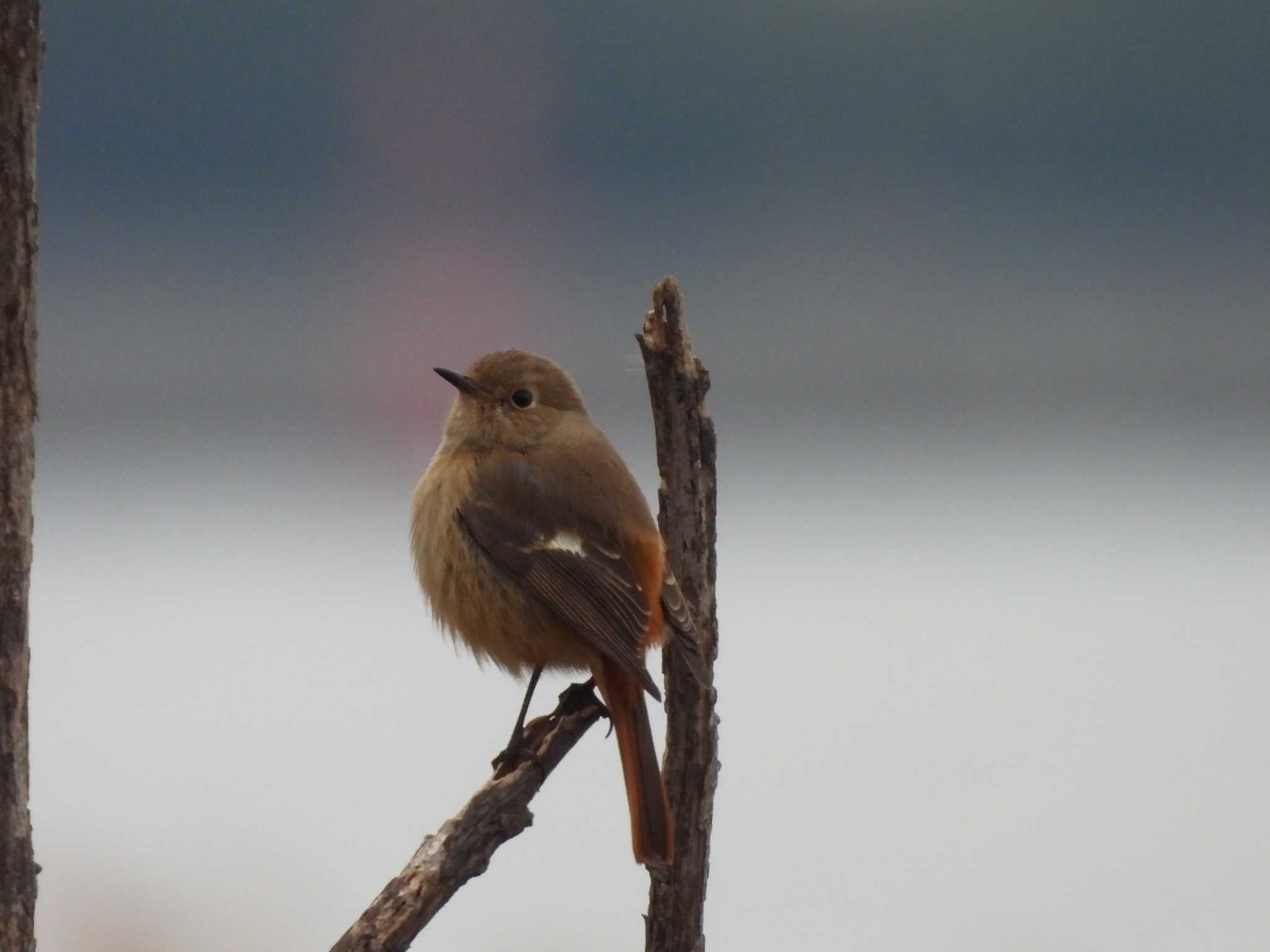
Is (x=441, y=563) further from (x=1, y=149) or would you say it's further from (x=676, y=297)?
(x=1, y=149)

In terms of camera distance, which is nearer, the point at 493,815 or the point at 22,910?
the point at 22,910

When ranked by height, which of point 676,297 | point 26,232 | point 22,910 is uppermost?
point 676,297

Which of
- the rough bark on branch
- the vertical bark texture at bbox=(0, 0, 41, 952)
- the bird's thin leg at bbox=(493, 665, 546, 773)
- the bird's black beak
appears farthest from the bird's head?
the vertical bark texture at bbox=(0, 0, 41, 952)

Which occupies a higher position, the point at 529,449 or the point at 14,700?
the point at 529,449

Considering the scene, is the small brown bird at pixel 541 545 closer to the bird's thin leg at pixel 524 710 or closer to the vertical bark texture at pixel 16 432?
the bird's thin leg at pixel 524 710

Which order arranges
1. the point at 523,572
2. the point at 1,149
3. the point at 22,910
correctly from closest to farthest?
the point at 1,149 < the point at 22,910 < the point at 523,572

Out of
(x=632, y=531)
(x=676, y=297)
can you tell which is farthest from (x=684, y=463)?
(x=632, y=531)

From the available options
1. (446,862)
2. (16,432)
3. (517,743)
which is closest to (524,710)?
(517,743)
